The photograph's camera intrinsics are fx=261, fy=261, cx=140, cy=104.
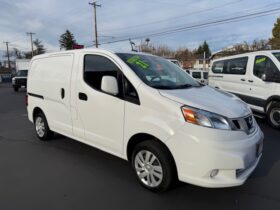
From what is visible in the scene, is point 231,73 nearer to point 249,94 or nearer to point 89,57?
point 249,94

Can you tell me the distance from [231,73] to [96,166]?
5.43 meters

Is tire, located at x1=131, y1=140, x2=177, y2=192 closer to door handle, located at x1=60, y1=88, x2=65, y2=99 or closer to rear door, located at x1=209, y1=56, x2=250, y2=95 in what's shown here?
door handle, located at x1=60, y1=88, x2=65, y2=99

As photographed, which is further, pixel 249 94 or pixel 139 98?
pixel 249 94

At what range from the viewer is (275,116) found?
6535mm

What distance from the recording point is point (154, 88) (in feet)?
11.0

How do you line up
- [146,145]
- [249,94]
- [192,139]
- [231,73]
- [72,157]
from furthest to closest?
1. [231,73]
2. [249,94]
3. [72,157]
4. [146,145]
5. [192,139]

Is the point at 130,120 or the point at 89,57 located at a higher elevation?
the point at 89,57

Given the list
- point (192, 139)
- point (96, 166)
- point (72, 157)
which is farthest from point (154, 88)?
point (72, 157)

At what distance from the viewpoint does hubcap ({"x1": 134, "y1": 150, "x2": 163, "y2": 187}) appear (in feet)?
10.8

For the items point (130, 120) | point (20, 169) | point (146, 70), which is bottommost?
point (20, 169)

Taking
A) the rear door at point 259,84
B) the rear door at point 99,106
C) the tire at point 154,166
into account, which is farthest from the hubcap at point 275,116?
the rear door at point 99,106

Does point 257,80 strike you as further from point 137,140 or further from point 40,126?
point 40,126

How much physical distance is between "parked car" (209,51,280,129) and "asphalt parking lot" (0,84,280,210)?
183 centimetres

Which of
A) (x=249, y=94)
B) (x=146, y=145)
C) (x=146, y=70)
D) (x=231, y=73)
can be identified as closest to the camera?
(x=146, y=145)
